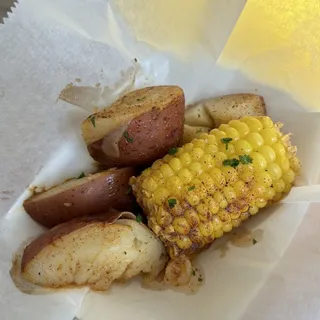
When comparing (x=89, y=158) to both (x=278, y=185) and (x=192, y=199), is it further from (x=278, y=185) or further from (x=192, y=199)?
(x=278, y=185)

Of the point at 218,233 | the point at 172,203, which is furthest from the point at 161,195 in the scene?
the point at 218,233

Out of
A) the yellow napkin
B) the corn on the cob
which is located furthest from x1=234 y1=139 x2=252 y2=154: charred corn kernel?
the yellow napkin

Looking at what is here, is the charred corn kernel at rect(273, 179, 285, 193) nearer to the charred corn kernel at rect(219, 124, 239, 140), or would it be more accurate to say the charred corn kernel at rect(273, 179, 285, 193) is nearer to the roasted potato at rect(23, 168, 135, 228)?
the charred corn kernel at rect(219, 124, 239, 140)

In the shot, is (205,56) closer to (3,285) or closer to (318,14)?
(318,14)

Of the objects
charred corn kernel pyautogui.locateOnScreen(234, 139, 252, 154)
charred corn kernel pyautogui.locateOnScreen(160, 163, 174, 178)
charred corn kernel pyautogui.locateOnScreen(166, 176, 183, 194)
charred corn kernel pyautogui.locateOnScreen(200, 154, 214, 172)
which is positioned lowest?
charred corn kernel pyautogui.locateOnScreen(166, 176, 183, 194)

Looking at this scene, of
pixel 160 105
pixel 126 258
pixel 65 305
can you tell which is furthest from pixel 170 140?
pixel 65 305
